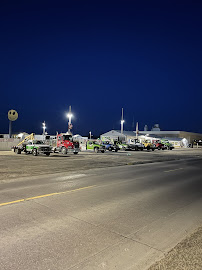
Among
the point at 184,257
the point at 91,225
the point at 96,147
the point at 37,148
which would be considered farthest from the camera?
the point at 96,147

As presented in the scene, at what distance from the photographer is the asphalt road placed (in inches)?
138

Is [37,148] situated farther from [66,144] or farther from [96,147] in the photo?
[96,147]

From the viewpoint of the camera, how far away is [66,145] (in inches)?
1058

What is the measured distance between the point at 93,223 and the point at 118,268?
5.67 feet

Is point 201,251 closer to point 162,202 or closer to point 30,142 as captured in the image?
point 162,202

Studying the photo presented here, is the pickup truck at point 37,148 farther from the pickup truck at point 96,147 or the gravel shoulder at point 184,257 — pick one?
the gravel shoulder at point 184,257

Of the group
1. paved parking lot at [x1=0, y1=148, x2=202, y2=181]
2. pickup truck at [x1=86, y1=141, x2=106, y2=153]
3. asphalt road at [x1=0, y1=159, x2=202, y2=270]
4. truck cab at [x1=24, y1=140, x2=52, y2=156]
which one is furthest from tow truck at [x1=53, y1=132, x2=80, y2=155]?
asphalt road at [x1=0, y1=159, x2=202, y2=270]

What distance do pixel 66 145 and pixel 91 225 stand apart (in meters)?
22.4

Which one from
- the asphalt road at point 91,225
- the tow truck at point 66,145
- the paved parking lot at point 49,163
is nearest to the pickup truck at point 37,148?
the paved parking lot at point 49,163

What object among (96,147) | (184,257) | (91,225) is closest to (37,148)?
(96,147)

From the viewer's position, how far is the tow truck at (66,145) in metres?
26.9

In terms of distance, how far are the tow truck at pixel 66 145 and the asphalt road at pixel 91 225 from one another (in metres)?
18.4

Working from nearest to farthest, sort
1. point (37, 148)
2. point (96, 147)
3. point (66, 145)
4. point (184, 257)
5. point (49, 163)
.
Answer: point (184, 257), point (49, 163), point (37, 148), point (66, 145), point (96, 147)

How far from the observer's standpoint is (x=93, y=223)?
4965 mm
